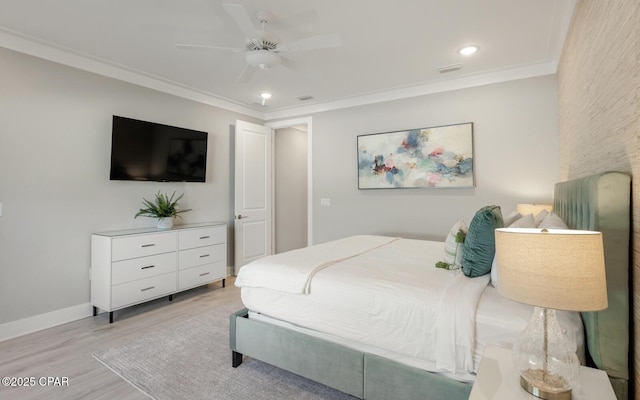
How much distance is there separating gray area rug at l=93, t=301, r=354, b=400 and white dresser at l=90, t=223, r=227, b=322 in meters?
0.69

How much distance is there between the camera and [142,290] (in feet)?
10.7

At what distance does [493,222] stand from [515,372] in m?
0.85

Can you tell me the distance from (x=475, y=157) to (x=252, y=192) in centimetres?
315

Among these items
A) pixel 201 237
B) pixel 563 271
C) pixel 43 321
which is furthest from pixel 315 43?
pixel 43 321

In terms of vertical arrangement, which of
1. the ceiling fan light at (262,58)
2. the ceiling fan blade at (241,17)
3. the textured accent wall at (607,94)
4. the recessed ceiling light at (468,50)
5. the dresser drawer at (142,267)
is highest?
the recessed ceiling light at (468,50)

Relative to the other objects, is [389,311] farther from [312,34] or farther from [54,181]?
[54,181]

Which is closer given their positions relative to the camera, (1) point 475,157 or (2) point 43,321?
(2) point 43,321

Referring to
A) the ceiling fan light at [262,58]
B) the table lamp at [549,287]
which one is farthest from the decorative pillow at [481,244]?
the ceiling fan light at [262,58]

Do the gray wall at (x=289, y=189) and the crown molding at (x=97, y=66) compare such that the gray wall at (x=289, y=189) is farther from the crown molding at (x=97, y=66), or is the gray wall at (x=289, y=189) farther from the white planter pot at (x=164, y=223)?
the white planter pot at (x=164, y=223)

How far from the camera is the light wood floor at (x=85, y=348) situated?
1.97 m

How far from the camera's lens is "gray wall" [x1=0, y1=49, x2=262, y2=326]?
2.72m

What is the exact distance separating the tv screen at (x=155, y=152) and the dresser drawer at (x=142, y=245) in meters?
0.71

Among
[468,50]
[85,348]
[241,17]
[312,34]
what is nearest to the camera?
[241,17]

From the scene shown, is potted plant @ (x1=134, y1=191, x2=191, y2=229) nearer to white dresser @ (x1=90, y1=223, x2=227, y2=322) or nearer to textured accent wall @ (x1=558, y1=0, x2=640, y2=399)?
white dresser @ (x1=90, y1=223, x2=227, y2=322)
